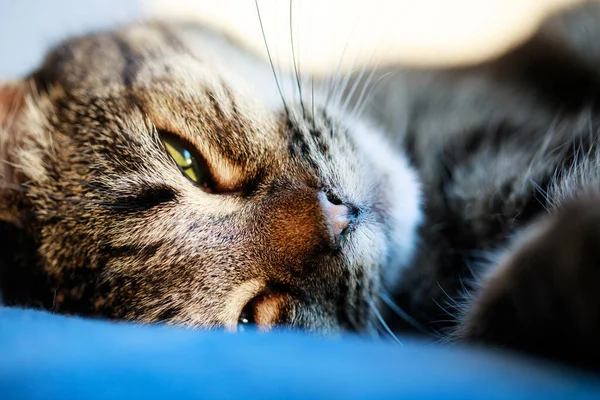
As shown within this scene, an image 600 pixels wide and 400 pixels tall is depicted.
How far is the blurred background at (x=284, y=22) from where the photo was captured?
78 centimetres

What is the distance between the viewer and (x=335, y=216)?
632mm

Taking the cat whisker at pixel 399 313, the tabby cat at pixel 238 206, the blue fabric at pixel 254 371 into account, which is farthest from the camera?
the cat whisker at pixel 399 313

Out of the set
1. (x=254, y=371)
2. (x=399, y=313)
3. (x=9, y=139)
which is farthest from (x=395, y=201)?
(x=9, y=139)

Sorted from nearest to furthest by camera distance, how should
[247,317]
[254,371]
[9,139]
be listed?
[254,371] → [247,317] → [9,139]

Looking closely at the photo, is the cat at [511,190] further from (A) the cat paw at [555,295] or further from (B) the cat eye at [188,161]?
(B) the cat eye at [188,161]

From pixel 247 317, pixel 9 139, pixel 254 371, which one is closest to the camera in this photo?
pixel 254 371

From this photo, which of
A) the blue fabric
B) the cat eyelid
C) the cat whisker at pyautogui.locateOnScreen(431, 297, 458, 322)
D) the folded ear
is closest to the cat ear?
the folded ear

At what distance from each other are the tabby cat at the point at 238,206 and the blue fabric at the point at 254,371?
7cm

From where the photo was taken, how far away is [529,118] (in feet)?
3.24

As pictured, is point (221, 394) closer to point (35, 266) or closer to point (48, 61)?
point (35, 266)

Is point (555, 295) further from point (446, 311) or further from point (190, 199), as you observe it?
point (190, 199)

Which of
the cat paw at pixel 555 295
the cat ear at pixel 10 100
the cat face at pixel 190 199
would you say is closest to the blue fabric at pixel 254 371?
the cat paw at pixel 555 295

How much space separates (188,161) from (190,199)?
60 millimetres

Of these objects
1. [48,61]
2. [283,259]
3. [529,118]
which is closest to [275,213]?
[283,259]
